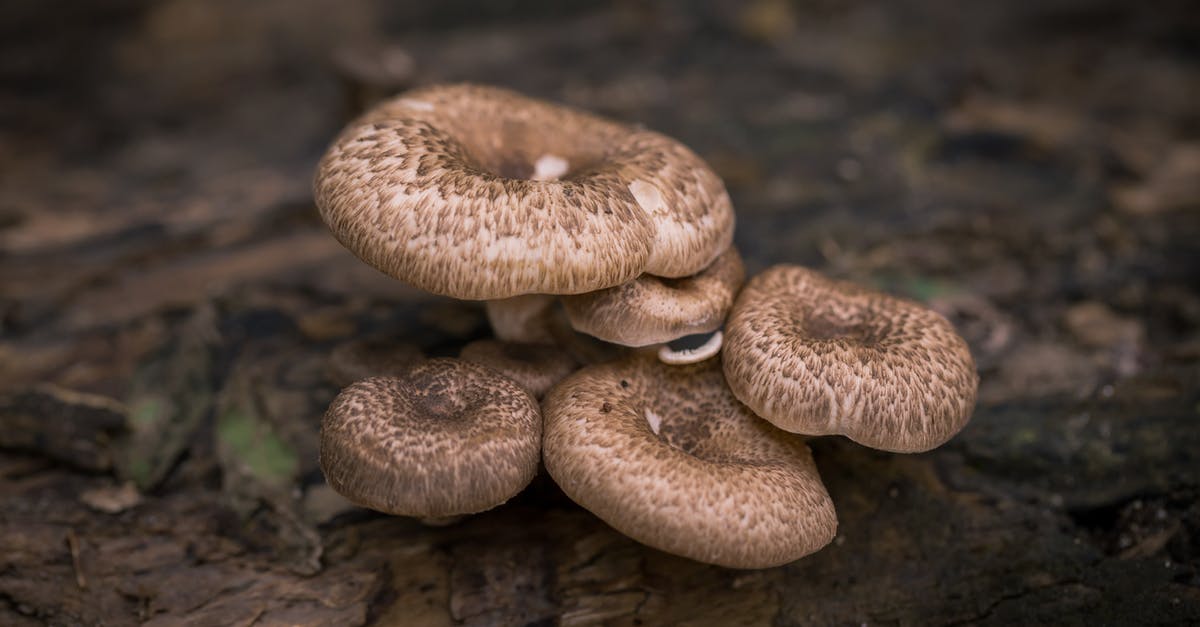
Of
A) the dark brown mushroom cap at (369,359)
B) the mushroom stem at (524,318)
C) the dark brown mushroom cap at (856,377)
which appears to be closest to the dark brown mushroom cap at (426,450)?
the dark brown mushroom cap at (369,359)

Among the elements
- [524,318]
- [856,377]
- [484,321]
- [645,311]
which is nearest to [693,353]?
[645,311]

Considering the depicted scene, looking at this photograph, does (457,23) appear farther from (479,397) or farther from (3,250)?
(479,397)

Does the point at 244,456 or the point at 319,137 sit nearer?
the point at 244,456

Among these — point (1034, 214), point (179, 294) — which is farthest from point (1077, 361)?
point (179, 294)

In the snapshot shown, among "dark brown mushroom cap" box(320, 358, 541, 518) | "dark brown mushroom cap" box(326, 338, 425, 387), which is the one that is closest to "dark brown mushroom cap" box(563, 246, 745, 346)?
"dark brown mushroom cap" box(320, 358, 541, 518)

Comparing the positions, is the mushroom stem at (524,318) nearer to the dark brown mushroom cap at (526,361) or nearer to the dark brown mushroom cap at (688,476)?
the dark brown mushroom cap at (526,361)
